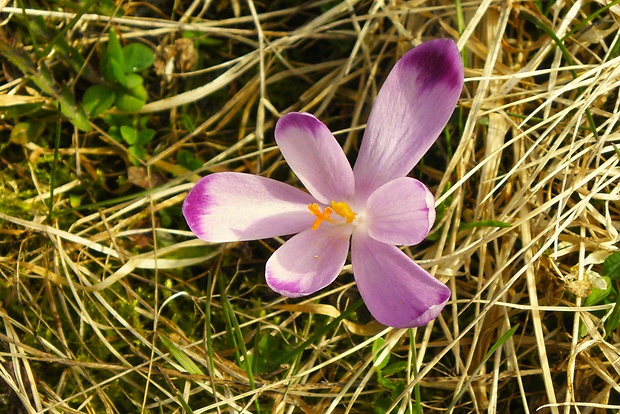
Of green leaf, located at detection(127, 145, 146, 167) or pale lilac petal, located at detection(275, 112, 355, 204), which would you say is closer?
pale lilac petal, located at detection(275, 112, 355, 204)

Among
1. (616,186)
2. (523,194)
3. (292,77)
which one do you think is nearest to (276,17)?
(292,77)

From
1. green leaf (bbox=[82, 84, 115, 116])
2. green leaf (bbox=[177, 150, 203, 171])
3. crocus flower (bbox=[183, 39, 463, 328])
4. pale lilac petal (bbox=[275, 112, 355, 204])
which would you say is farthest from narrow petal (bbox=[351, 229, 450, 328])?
green leaf (bbox=[82, 84, 115, 116])

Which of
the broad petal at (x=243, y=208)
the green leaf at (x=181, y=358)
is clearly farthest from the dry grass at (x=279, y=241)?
the broad petal at (x=243, y=208)

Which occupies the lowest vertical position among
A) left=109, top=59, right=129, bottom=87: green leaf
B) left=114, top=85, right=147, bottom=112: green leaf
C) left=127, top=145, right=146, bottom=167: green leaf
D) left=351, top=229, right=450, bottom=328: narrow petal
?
left=351, top=229, right=450, bottom=328: narrow petal

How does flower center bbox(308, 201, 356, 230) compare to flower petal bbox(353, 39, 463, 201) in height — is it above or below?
below

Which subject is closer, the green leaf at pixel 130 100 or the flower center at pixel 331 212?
the flower center at pixel 331 212

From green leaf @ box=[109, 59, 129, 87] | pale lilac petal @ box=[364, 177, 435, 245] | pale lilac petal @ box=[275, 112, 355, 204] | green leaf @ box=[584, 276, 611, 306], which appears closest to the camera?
pale lilac petal @ box=[364, 177, 435, 245]

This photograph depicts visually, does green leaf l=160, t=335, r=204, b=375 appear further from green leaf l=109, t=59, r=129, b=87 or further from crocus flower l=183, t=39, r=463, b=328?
green leaf l=109, t=59, r=129, b=87

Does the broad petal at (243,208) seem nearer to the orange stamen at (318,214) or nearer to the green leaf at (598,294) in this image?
the orange stamen at (318,214)

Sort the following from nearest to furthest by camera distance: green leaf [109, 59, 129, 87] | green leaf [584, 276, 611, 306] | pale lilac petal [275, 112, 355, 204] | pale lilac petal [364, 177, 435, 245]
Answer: pale lilac petal [364, 177, 435, 245] → pale lilac petal [275, 112, 355, 204] → green leaf [584, 276, 611, 306] → green leaf [109, 59, 129, 87]

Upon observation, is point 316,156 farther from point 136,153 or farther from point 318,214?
point 136,153
